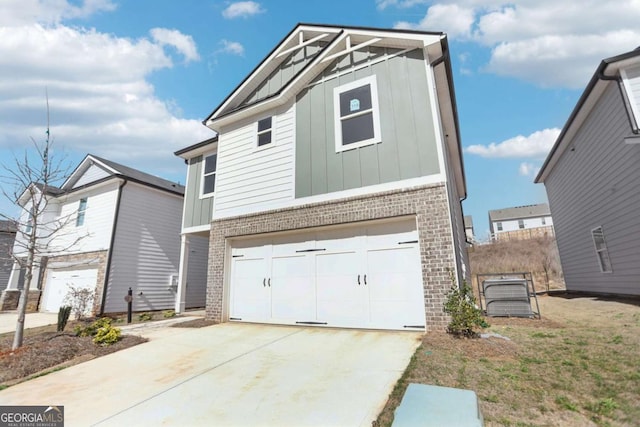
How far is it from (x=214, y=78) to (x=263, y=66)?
8.54ft

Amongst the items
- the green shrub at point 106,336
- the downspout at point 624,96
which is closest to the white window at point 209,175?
the green shrub at point 106,336

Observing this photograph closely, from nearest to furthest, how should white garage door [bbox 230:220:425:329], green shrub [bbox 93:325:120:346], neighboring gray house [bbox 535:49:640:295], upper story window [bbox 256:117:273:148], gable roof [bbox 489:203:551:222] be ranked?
1. green shrub [bbox 93:325:120:346]
2. white garage door [bbox 230:220:425:329]
3. neighboring gray house [bbox 535:49:640:295]
4. upper story window [bbox 256:117:273:148]
5. gable roof [bbox 489:203:551:222]

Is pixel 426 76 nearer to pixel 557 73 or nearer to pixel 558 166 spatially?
pixel 557 73

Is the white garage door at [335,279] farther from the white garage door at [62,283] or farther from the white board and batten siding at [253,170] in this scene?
the white garage door at [62,283]

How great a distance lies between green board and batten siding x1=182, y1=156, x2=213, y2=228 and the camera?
11289 mm

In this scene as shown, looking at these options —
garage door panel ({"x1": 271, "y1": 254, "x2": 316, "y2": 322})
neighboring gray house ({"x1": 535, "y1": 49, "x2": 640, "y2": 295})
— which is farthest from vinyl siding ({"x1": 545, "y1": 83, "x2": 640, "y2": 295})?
garage door panel ({"x1": 271, "y1": 254, "x2": 316, "y2": 322})

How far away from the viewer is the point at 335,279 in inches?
271

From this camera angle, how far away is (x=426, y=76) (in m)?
6.68

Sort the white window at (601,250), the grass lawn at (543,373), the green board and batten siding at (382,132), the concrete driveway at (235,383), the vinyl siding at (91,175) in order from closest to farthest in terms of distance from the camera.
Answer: the grass lawn at (543,373) < the concrete driveway at (235,383) < the green board and batten siding at (382,132) < the white window at (601,250) < the vinyl siding at (91,175)

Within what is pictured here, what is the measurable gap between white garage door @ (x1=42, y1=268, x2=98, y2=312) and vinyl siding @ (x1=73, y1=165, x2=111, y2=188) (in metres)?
4.63

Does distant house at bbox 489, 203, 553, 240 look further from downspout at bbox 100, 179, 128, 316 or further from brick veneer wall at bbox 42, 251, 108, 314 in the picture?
brick veneer wall at bbox 42, 251, 108, 314

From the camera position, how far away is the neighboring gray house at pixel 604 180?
806cm

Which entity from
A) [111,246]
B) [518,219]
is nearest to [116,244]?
[111,246]

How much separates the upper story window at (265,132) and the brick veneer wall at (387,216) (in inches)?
93.7
